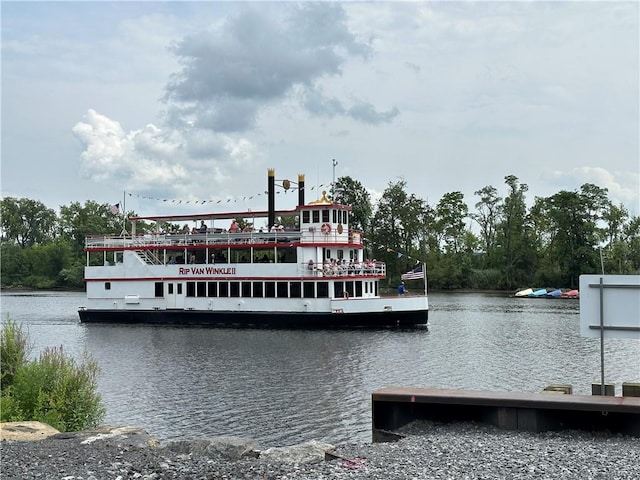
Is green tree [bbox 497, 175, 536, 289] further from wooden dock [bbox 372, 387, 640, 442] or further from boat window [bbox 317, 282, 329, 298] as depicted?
wooden dock [bbox 372, 387, 640, 442]

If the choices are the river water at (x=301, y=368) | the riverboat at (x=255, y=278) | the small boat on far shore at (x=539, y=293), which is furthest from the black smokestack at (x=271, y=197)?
the small boat on far shore at (x=539, y=293)

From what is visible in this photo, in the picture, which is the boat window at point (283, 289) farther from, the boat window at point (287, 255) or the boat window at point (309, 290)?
the boat window at point (287, 255)

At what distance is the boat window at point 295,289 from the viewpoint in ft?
124

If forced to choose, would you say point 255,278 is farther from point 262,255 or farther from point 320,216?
point 320,216

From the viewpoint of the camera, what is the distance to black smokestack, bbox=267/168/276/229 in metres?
41.5

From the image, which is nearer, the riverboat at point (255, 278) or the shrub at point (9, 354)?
the shrub at point (9, 354)

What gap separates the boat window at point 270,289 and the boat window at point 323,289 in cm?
251

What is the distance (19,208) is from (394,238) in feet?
204

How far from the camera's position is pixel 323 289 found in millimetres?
37594

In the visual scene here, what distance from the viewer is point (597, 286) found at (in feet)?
36.9

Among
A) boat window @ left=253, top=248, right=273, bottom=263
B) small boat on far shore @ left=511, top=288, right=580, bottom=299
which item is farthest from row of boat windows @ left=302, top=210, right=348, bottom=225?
small boat on far shore @ left=511, top=288, right=580, bottom=299

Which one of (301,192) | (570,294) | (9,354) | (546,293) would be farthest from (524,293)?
(9,354)

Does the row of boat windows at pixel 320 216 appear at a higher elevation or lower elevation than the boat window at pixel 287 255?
higher

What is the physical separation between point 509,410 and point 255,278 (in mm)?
28296
